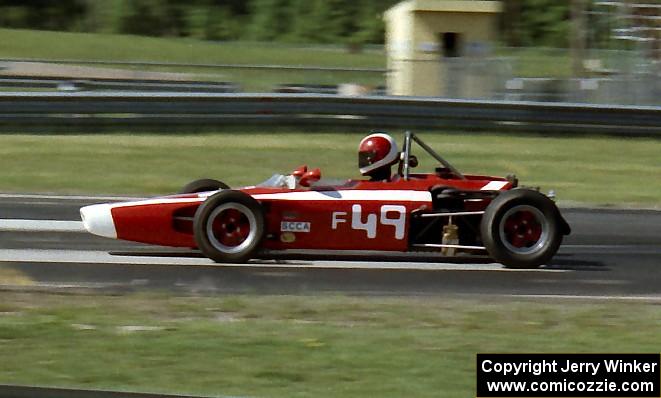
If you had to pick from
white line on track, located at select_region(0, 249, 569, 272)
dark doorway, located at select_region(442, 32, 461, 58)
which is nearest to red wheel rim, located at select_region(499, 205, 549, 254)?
white line on track, located at select_region(0, 249, 569, 272)

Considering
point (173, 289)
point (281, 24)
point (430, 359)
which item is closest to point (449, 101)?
point (173, 289)

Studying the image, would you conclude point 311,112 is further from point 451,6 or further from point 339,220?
point 339,220

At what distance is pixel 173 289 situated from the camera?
8.50 metres

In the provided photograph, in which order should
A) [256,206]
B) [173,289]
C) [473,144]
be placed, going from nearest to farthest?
[173,289], [256,206], [473,144]

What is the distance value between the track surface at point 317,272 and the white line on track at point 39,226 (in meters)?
0.13

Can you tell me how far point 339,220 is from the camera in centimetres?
946

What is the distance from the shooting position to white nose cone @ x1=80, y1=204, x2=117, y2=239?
941 centimetres

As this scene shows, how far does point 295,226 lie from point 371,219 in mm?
577

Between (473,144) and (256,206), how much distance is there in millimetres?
9038

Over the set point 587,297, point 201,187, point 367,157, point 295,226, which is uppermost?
point 367,157

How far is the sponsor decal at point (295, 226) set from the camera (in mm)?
9469

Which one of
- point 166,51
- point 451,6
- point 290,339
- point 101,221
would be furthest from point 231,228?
point 166,51

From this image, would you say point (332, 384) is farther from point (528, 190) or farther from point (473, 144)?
point (473, 144)

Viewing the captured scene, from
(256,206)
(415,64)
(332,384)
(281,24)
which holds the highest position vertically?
(281,24)
